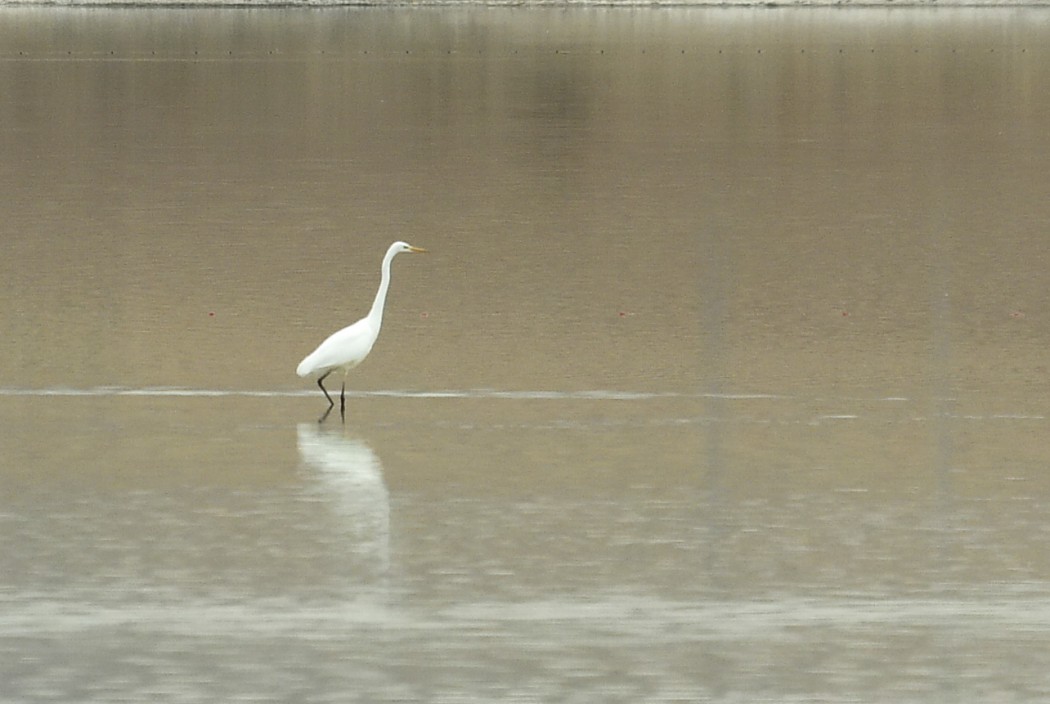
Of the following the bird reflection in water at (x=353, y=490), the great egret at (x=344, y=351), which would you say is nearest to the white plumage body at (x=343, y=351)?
the great egret at (x=344, y=351)

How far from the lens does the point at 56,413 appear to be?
11.8 meters

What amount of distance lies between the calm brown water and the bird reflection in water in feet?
0.08

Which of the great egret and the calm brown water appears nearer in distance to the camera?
the calm brown water

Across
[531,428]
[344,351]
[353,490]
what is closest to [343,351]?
[344,351]

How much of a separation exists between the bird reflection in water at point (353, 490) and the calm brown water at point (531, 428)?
0.08 feet

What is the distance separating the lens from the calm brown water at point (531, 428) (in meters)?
7.79

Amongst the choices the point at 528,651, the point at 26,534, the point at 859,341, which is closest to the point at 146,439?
the point at 26,534

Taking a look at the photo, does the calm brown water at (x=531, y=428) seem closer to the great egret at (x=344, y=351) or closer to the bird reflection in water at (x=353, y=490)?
the bird reflection in water at (x=353, y=490)

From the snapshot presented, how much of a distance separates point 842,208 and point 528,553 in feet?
43.4

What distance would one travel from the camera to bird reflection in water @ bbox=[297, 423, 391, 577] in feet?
29.8

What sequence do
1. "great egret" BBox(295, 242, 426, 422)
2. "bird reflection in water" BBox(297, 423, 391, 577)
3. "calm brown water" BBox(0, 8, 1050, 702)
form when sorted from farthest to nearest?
"great egret" BBox(295, 242, 426, 422) → "bird reflection in water" BBox(297, 423, 391, 577) → "calm brown water" BBox(0, 8, 1050, 702)

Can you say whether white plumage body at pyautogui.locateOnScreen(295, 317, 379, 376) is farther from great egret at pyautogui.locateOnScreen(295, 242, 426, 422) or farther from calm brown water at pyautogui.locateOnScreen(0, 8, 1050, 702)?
calm brown water at pyautogui.locateOnScreen(0, 8, 1050, 702)

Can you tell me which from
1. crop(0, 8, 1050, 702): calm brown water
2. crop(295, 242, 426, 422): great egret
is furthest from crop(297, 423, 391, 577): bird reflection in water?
crop(295, 242, 426, 422): great egret

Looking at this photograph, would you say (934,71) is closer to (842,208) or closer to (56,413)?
(842,208)
